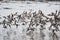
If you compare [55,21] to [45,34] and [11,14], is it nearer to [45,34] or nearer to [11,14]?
[45,34]

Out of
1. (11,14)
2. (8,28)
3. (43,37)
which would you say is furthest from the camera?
(11,14)

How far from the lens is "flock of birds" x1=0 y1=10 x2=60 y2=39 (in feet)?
5.29

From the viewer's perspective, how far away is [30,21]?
168 centimetres

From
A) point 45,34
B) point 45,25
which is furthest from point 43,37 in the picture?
point 45,25

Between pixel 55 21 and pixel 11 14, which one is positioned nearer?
pixel 55 21

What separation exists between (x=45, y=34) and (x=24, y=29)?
234 mm

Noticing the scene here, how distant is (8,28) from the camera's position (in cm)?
162

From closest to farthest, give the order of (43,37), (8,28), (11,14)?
(43,37) → (8,28) → (11,14)

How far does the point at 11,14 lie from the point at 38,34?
50cm

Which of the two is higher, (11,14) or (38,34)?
(11,14)

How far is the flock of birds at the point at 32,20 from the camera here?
1.61 meters

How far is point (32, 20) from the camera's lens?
1.69 m

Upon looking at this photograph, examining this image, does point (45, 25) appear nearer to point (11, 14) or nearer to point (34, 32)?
point (34, 32)

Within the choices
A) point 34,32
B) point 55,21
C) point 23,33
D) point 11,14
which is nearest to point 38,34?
point 34,32
